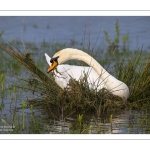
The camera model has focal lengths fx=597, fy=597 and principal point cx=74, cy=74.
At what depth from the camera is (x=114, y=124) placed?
8945 mm

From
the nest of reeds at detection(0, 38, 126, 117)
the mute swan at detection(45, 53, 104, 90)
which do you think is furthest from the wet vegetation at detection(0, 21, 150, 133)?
the mute swan at detection(45, 53, 104, 90)

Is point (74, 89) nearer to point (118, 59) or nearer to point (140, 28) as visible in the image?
point (118, 59)

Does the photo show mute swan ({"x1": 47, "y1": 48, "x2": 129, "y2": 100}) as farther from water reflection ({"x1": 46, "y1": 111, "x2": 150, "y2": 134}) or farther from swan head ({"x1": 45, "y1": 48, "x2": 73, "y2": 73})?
water reflection ({"x1": 46, "y1": 111, "x2": 150, "y2": 134})

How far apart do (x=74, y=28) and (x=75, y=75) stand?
6.23m

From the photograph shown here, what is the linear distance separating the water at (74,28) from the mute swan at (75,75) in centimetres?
441

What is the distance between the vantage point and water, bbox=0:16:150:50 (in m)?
14.9

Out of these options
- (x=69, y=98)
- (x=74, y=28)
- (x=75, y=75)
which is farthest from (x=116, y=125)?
(x=74, y=28)

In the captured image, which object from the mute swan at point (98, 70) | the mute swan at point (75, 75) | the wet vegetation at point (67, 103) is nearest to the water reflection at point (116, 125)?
the wet vegetation at point (67, 103)

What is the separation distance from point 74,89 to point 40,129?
1246 mm

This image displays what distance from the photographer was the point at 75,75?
33.4 feet

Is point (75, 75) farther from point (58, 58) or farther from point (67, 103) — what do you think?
point (67, 103)

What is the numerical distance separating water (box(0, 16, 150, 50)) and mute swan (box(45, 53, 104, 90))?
14.5 ft

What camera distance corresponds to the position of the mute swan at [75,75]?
9836mm
